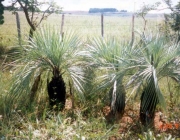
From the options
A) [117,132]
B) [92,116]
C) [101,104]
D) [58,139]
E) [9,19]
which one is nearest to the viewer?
[58,139]

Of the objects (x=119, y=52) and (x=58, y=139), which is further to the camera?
(x=119, y=52)

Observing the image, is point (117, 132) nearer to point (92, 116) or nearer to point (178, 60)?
point (92, 116)

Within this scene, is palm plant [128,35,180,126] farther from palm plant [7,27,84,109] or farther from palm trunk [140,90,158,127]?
palm plant [7,27,84,109]

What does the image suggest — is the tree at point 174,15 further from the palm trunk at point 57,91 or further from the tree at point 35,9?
the palm trunk at point 57,91

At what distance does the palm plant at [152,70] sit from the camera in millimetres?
3447

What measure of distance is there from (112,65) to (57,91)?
938 mm

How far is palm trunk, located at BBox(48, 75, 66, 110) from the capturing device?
13.5 ft

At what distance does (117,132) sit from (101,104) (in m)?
0.89

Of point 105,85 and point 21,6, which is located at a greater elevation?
point 21,6

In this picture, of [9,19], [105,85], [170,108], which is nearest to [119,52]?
[105,85]

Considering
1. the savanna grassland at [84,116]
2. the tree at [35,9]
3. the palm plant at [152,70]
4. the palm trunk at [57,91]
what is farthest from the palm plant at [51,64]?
the tree at [35,9]

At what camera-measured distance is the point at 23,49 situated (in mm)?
4164

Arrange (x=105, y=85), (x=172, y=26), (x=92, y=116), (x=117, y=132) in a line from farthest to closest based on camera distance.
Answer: (x=172, y=26)
(x=92, y=116)
(x=105, y=85)
(x=117, y=132)

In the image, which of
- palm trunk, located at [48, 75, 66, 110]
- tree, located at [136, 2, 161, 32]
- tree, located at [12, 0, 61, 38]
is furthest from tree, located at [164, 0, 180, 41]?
palm trunk, located at [48, 75, 66, 110]
